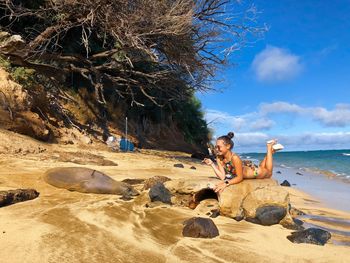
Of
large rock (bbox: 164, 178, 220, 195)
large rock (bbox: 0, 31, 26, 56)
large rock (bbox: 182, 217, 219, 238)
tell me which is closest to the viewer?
large rock (bbox: 182, 217, 219, 238)

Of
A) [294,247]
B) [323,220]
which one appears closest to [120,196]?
[294,247]

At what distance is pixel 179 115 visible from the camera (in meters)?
22.8

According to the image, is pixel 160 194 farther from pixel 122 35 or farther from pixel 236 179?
pixel 122 35

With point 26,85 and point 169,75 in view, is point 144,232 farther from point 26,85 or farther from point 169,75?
point 169,75

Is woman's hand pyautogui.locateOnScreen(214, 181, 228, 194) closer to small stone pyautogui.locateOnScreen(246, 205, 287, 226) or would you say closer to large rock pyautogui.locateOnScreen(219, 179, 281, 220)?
large rock pyautogui.locateOnScreen(219, 179, 281, 220)

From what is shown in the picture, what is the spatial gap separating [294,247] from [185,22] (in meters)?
8.02

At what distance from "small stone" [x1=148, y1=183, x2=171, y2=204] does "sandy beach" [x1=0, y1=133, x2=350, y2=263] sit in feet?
0.70

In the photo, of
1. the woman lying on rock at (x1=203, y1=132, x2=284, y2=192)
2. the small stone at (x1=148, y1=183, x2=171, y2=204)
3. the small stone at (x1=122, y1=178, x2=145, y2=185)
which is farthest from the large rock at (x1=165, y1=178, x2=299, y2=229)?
the small stone at (x1=122, y1=178, x2=145, y2=185)

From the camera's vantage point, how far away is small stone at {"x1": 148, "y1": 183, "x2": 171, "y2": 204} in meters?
4.92

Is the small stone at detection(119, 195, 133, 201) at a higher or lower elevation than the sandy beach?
higher

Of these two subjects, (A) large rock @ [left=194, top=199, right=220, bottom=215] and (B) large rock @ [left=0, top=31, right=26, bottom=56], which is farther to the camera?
(B) large rock @ [left=0, top=31, right=26, bottom=56]

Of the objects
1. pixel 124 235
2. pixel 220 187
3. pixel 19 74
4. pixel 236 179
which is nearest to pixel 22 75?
pixel 19 74

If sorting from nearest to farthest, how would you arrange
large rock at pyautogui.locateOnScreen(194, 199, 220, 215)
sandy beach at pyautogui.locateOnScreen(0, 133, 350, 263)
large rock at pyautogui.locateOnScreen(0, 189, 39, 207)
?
sandy beach at pyautogui.locateOnScreen(0, 133, 350, 263) → large rock at pyautogui.locateOnScreen(0, 189, 39, 207) → large rock at pyautogui.locateOnScreen(194, 199, 220, 215)

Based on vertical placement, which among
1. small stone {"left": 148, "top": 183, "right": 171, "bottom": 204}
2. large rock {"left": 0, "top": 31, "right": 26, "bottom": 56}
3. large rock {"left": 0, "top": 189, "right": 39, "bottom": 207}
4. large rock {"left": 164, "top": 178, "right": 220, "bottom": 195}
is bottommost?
large rock {"left": 0, "top": 189, "right": 39, "bottom": 207}
